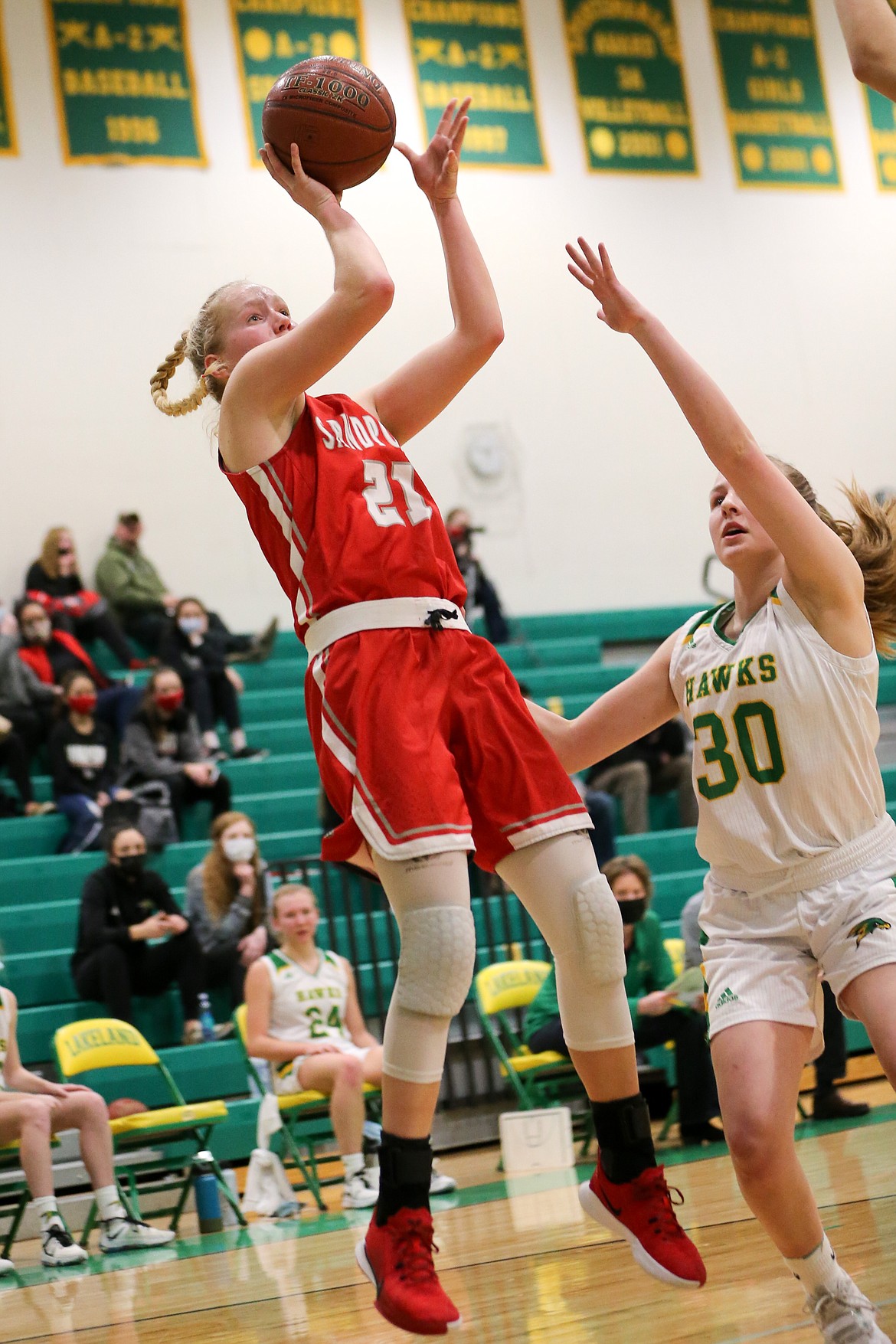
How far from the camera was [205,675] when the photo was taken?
1071 centimetres

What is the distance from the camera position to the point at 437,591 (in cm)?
307

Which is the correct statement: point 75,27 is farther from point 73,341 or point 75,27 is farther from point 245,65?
point 73,341

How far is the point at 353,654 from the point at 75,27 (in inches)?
449

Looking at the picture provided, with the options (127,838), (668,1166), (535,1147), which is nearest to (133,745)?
(127,838)

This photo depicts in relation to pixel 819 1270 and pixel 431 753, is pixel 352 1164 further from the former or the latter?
pixel 431 753

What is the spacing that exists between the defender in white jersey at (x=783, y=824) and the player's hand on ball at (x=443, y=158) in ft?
1.09

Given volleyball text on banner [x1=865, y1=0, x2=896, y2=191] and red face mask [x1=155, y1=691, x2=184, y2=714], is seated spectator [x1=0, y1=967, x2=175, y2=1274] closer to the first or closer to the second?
red face mask [x1=155, y1=691, x2=184, y2=714]

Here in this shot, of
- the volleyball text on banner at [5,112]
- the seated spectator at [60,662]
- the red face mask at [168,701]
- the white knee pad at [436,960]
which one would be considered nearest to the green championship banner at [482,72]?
the volleyball text on banner at [5,112]

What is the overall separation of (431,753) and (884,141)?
14.8 meters

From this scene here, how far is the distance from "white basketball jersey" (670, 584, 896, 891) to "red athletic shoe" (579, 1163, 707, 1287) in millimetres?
704

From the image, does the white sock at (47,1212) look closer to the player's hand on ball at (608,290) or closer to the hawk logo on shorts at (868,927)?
the hawk logo on shorts at (868,927)

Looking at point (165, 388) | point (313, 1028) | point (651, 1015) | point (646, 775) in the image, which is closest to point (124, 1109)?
point (313, 1028)

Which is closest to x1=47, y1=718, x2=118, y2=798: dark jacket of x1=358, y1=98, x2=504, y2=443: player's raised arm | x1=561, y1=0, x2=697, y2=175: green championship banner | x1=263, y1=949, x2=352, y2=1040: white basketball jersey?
x1=263, y1=949, x2=352, y2=1040: white basketball jersey

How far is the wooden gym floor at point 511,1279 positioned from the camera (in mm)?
3359
